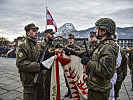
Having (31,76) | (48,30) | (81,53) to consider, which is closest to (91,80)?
(31,76)


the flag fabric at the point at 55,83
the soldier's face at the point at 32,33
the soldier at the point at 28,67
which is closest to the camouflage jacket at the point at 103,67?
the flag fabric at the point at 55,83

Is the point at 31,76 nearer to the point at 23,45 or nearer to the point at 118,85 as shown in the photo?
the point at 23,45

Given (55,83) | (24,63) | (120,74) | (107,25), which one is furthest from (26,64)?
(120,74)

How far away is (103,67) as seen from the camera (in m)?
2.00

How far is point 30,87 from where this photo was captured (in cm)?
266

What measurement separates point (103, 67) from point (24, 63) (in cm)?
168

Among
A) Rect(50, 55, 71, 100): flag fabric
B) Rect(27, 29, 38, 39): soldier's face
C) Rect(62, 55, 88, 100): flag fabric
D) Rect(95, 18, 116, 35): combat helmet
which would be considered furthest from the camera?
Rect(62, 55, 88, 100): flag fabric

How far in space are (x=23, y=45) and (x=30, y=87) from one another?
996 mm

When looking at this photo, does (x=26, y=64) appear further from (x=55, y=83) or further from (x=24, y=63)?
(x=55, y=83)

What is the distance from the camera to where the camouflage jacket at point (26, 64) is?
8.52 feet

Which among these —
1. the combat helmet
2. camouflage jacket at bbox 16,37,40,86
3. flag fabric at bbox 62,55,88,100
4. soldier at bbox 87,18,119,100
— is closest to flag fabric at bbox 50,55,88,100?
flag fabric at bbox 62,55,88,100

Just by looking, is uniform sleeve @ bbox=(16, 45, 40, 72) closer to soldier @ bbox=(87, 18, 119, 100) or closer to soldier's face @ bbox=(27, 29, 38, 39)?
soldier's face @ bbox=(27, 29, 38, 39)

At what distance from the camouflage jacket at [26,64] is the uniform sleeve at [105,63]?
4.31ft

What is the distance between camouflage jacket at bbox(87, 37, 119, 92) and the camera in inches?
78.3
